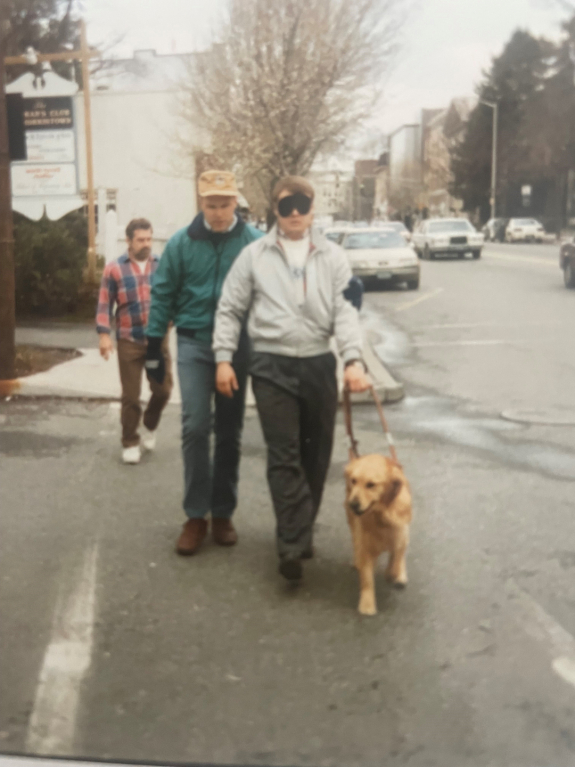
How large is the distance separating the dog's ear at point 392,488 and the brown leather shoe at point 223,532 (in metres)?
1.22

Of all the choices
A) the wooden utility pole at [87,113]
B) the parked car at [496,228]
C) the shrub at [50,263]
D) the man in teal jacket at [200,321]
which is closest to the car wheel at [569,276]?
the shrub at [50,263]

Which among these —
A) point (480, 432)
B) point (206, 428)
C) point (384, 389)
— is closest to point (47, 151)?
point (384, 389)

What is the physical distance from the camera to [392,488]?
3691mm

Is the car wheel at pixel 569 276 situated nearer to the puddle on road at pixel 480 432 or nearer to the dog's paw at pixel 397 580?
the puddle on road at pixel 480 432

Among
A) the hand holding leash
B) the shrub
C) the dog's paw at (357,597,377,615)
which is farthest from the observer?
the shrub

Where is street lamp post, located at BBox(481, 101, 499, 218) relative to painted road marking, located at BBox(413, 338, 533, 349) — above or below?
A: above

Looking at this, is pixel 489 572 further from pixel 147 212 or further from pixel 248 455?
pixel 147 212

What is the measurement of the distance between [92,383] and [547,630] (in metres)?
6.44

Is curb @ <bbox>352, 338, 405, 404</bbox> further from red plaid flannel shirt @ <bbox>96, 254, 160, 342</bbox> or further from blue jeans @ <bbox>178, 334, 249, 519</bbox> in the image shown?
blue jeans @ <bbox>178, 334, 249, 519</bbox>

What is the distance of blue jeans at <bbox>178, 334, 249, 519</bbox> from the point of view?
4.36 meters

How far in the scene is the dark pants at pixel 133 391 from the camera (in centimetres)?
623

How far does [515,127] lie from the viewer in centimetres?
503

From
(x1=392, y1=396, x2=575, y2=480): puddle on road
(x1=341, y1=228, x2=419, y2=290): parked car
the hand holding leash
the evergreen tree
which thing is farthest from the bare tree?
(x1=341, y1=228, x2=419, y2=290): parked car

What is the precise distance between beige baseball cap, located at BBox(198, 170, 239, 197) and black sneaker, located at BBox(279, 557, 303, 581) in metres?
1.61
